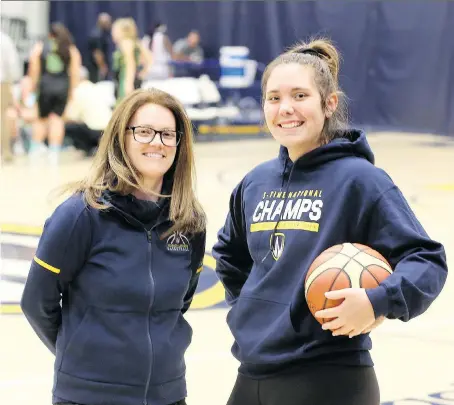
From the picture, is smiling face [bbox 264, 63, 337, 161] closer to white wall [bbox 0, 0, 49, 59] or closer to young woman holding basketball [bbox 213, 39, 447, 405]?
young woman holding basketball [bbox 213, 39, 447, 405]

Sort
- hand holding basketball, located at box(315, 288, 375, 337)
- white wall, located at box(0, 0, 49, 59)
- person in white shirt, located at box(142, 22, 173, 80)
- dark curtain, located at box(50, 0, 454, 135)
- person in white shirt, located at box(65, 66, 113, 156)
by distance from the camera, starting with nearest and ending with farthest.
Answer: hand holding basketball, located at box(315, 288, 375, 337) < person in white shirt, located at box(65, 66, 113, 156) < person in white shirt, located at box(142, 22, 173, 80) < dark curtain, located at box(50, 0, 454, 135) < white wall, located at box(0, 0, 49, 59)

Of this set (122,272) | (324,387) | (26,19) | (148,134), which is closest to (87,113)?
(26,19)

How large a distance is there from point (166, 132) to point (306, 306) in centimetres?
82

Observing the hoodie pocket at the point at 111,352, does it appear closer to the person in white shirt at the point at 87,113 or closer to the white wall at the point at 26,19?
the person in white shirt at the point at 87,113

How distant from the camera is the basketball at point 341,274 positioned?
264cm

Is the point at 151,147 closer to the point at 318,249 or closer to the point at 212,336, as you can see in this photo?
the point at 318,249

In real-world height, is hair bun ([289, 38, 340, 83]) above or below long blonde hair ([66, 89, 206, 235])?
above

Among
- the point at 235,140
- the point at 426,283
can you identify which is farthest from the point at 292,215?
the point at 235,140

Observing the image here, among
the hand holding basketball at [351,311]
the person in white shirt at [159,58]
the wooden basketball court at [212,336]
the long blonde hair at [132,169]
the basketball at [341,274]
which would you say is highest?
the long blonde hair at [132,169]

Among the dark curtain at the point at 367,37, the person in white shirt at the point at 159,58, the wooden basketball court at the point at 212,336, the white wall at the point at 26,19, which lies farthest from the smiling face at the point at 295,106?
the white wall at the point at 26,19

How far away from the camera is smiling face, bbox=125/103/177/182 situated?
3.15 metres

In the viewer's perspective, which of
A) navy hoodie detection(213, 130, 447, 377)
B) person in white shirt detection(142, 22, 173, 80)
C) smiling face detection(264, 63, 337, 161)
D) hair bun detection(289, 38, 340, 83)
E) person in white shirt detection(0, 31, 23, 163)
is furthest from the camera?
person in white shirt detection(142, 22, 173, 80)

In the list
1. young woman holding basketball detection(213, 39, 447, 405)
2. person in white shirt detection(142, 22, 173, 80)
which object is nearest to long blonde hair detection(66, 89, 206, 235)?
young woman holding basketball detection(213, 39, 447, 405)

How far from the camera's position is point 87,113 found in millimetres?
14828
